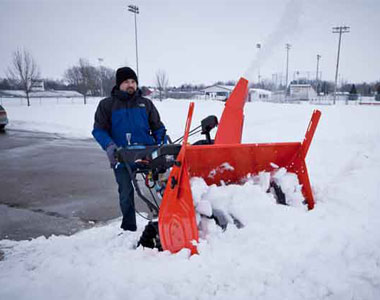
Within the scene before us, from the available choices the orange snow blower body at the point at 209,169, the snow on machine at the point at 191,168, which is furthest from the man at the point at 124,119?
the orange snow blower body at the point at 209,169

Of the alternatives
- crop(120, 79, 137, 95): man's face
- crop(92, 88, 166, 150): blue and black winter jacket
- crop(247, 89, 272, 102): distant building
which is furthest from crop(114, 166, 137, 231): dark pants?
crop(247, 89, 272, 102): distant building

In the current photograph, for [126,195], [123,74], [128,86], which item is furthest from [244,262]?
[123,74]

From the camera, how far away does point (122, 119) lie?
3133 millimetres

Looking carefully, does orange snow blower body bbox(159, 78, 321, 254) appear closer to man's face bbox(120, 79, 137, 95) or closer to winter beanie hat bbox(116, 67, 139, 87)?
man's face bbox(120, 79, 137, 95)

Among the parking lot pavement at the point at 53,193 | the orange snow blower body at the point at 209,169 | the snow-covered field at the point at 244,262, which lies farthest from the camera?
the parking lot pavement at the point at 53,193

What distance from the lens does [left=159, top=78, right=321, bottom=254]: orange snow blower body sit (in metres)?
2.33

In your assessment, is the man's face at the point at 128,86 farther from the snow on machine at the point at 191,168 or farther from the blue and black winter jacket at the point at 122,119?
the snow on machine at the point at 191,168

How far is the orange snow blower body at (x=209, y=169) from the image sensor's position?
91.8 inches

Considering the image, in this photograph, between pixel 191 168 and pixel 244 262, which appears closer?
pixel 244 262

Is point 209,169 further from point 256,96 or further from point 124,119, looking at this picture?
point 256,96

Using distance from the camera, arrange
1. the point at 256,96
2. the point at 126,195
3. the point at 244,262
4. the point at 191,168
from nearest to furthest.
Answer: the point at 244,262 < the point at 191,168 < the point at 126,195 < the point at 256,96

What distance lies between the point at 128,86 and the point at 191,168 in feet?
3.91

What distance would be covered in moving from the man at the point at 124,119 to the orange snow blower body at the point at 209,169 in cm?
→ 86

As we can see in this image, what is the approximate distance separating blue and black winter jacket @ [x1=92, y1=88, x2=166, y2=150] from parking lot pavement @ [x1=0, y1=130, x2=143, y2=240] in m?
1.61
